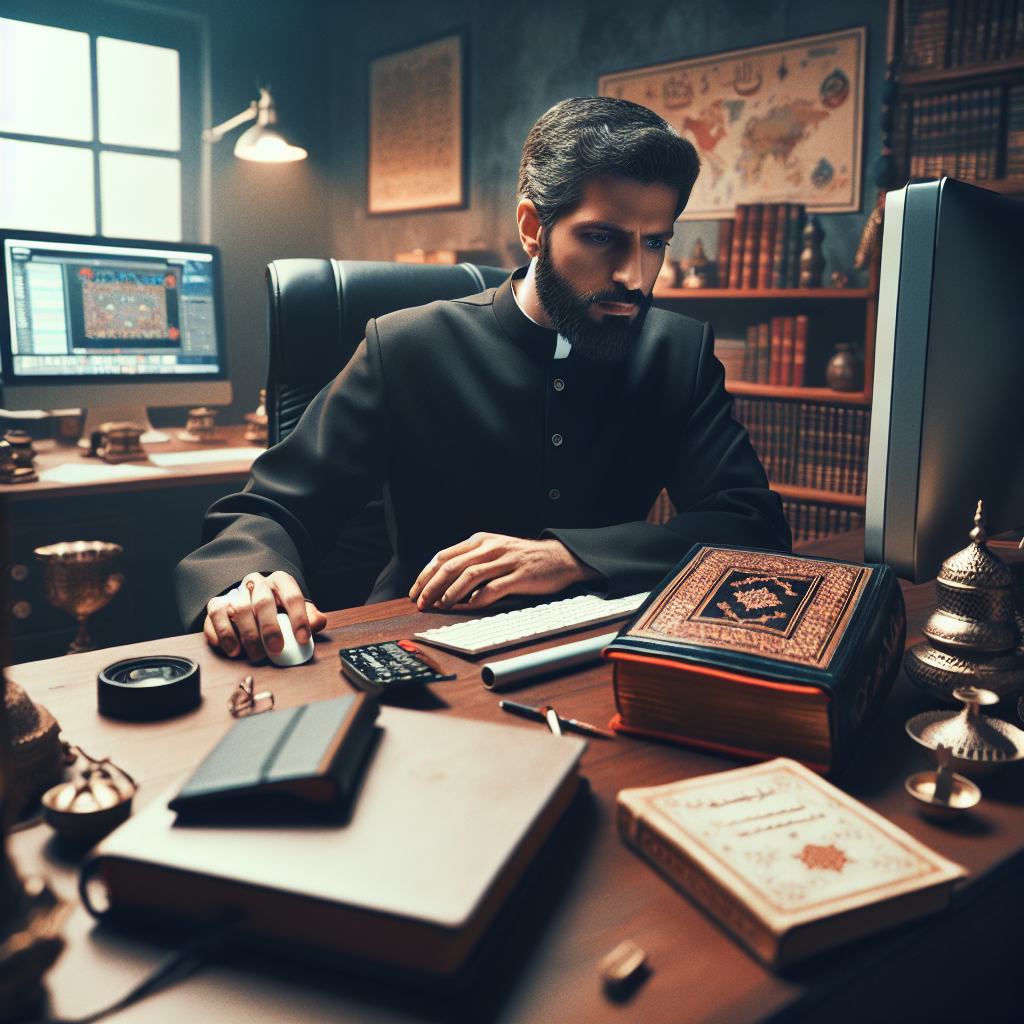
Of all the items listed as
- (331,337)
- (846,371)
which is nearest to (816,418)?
(846,371)

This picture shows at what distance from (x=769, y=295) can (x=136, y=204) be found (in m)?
3.25

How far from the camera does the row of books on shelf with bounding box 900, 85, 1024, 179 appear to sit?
2537mm

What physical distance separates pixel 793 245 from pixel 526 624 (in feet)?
8.71

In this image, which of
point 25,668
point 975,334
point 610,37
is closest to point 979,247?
point 975,334

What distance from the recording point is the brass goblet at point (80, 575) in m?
2.30

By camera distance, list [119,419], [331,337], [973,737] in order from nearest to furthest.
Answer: [973,737]
[331,337]
[119,419]

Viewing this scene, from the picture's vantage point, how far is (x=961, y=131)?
261cm

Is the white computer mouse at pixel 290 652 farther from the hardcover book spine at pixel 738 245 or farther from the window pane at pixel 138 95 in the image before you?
the window pane at pixel 138 95

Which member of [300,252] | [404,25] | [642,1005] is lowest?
[642,1005]

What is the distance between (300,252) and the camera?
5047 mm

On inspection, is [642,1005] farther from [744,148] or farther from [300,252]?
[300,252]

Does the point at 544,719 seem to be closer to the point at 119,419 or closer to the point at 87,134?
the point at 119,419

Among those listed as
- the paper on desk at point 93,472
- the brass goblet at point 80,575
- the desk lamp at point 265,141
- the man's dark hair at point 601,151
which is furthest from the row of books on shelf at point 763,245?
the brass goblet at point 80,575

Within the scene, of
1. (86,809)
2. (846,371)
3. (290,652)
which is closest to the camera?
(86,809)
